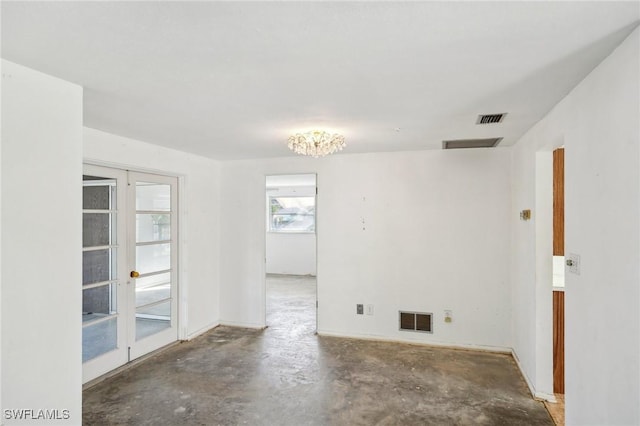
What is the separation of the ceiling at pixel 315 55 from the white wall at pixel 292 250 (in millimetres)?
6014

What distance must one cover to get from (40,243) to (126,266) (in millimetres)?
1787

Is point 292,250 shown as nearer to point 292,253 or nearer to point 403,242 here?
point 292,253

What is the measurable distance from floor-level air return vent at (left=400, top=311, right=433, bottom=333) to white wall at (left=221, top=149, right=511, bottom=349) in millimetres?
69

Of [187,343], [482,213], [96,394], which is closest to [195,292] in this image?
[187,343]

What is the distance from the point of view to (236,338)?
4.29 meters

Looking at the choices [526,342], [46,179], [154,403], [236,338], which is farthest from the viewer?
[236,338]

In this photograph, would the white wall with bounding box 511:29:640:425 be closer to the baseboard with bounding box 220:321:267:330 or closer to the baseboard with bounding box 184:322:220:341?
the baseboard with bounding box 220:321:267:330

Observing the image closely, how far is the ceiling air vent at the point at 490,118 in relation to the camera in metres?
2.66

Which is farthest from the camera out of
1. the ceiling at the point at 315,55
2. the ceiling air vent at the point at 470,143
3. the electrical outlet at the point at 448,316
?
the electrical outlet at the point at 448,316

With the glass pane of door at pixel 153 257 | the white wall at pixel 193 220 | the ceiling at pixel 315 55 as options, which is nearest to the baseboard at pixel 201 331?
the white wall at pixel 193 220

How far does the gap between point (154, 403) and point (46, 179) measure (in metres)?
2.01

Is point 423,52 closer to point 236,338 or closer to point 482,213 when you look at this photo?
point 482,213

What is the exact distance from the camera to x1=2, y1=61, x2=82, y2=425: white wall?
5.58ft

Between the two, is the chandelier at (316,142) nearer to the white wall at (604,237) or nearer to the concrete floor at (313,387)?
the white wall at (604,237)
